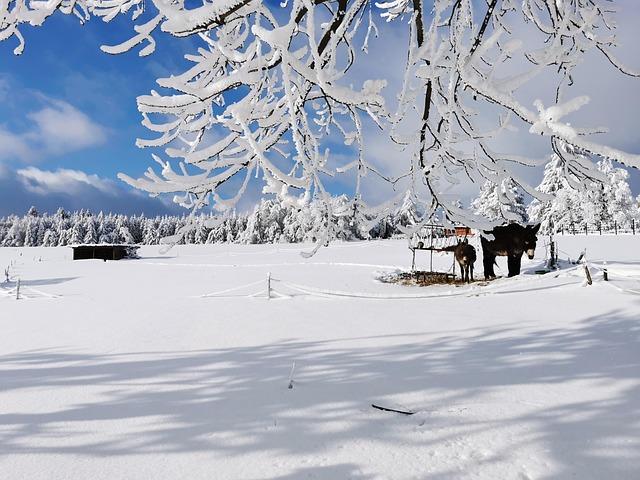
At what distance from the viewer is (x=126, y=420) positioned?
133 inches

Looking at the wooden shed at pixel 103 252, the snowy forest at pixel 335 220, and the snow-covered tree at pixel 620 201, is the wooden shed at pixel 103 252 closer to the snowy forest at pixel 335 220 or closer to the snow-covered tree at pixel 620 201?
the snowy forest at pixel 335 220

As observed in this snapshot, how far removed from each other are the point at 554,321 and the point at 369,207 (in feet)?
20.4

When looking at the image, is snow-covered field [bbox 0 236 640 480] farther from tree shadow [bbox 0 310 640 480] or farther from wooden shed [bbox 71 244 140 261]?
wooden shed [bbox 71 244 140 261]

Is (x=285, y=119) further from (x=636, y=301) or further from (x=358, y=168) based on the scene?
→ (x=636, y=301)

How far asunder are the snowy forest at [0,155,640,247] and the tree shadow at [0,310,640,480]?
1511mm

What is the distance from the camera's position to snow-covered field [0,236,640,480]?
8.78ft

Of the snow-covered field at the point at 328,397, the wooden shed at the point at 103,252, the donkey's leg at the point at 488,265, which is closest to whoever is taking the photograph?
the snow-covered field at the point at 328,397

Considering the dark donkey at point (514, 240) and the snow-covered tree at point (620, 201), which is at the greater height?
the snow-covered tree at point (620, 201)

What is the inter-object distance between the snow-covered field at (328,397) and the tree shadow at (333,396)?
0.7 inches

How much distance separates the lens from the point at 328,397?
3812 millimetres

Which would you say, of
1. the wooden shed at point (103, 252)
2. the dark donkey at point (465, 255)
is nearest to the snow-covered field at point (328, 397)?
the dark donkey at point (465, 255)

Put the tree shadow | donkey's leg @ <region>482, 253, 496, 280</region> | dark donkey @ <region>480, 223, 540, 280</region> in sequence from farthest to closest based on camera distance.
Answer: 1. donkey's leg @ <region>482, 253, 496, 280</region>
2. dark donkey @ <region>480, 223, 540, 280</region>
3. the tree shadow

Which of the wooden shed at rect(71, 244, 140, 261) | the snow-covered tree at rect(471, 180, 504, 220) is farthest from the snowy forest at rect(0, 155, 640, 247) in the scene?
→ the wooden shed at rect(71, 244, 140, 261)

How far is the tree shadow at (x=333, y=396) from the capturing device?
2.91 m
